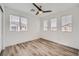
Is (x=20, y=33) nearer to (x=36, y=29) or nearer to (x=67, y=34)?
(x=36, y=29)

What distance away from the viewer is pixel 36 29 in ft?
6.44

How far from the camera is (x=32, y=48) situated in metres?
2.05

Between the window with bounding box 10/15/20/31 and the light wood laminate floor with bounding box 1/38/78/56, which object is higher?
the window with bounding box 10/15/20/31

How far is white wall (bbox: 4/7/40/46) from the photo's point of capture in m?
1.64

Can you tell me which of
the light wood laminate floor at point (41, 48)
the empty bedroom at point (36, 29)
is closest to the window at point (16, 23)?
the empty bedroom at point (36, 29)

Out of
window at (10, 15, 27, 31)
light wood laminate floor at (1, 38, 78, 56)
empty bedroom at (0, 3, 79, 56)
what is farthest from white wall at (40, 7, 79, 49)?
window at (10, 15, 27, 31)

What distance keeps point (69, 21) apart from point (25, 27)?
119cm

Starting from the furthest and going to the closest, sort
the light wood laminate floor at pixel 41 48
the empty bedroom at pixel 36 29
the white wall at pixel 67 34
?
the white wall at pixel 67 34, the light wood laminate floor at pixel 41 48, the empty bedroom at pixel 36 29

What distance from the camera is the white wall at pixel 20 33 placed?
1.64 metres

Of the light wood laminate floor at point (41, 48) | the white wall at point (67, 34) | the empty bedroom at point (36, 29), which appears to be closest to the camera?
the empty bedroom at point (36, 29)

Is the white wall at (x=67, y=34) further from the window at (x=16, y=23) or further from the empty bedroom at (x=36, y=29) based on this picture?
the window at (x=16, y=23)

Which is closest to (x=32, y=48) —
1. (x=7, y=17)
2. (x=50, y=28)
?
(x=50, y=28)

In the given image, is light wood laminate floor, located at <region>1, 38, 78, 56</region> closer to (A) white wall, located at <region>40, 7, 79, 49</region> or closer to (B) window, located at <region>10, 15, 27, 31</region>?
(A) white wall, located at <region>40, 7, 79, 49</region>

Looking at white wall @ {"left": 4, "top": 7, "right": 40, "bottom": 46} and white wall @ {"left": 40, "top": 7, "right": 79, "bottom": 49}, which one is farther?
white wall @ {"left": 40, "top": 7, "right": 79, "bottom": 49}
